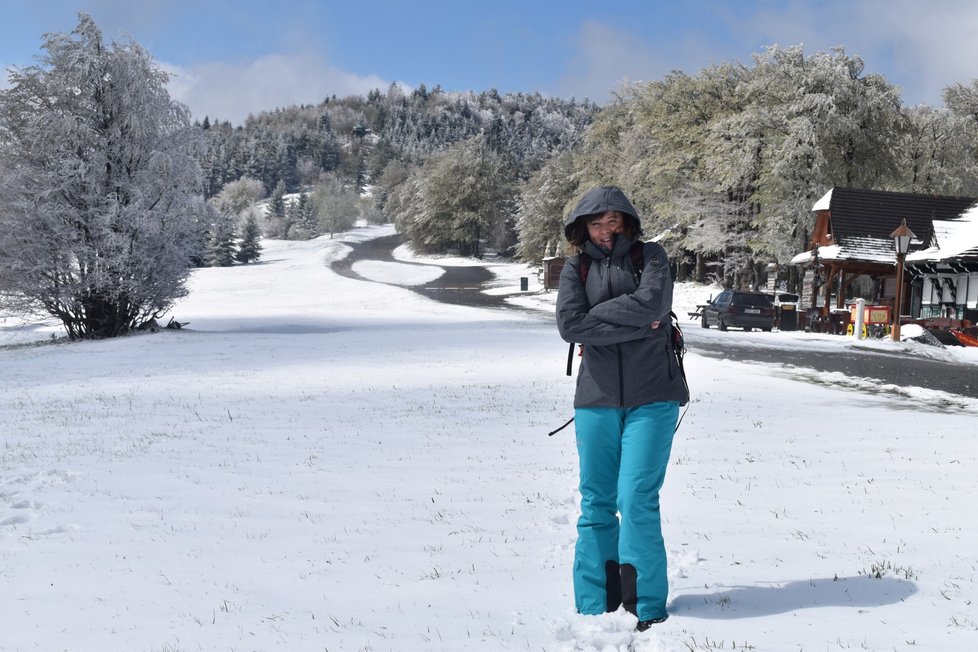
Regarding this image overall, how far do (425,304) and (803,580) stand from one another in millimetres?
37785

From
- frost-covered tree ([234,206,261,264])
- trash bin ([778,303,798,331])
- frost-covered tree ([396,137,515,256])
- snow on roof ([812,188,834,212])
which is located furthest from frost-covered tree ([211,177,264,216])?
trash bin ([778,303,798,331])

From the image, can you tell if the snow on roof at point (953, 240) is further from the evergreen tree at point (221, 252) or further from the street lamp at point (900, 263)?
the evergreen tree at point (221, 252)

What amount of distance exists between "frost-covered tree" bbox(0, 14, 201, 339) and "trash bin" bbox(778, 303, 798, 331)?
22.5 m

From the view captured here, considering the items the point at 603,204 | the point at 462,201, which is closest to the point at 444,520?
the point at 603,204

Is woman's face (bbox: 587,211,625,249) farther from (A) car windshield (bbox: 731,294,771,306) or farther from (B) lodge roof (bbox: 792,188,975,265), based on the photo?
(B) lodge roof (bbox: 792,188,975,265)

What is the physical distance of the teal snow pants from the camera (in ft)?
12.2

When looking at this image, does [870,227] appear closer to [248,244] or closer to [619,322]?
[619,322]

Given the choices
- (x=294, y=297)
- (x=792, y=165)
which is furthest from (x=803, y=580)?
(x=294, y=297)

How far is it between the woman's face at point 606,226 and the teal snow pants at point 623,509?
2.99 feet

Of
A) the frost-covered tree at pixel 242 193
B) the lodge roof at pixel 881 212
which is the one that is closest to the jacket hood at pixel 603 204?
the lodge roof at pixel 881 212

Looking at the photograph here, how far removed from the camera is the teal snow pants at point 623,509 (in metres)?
3.72

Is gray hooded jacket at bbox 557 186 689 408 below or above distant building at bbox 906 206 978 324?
below

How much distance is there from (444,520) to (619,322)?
266 centimetres

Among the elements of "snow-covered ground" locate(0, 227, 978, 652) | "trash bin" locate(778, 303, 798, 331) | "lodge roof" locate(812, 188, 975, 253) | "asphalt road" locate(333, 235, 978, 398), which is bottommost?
"snow-covered ground" locate(0, 227, 978, 652)
